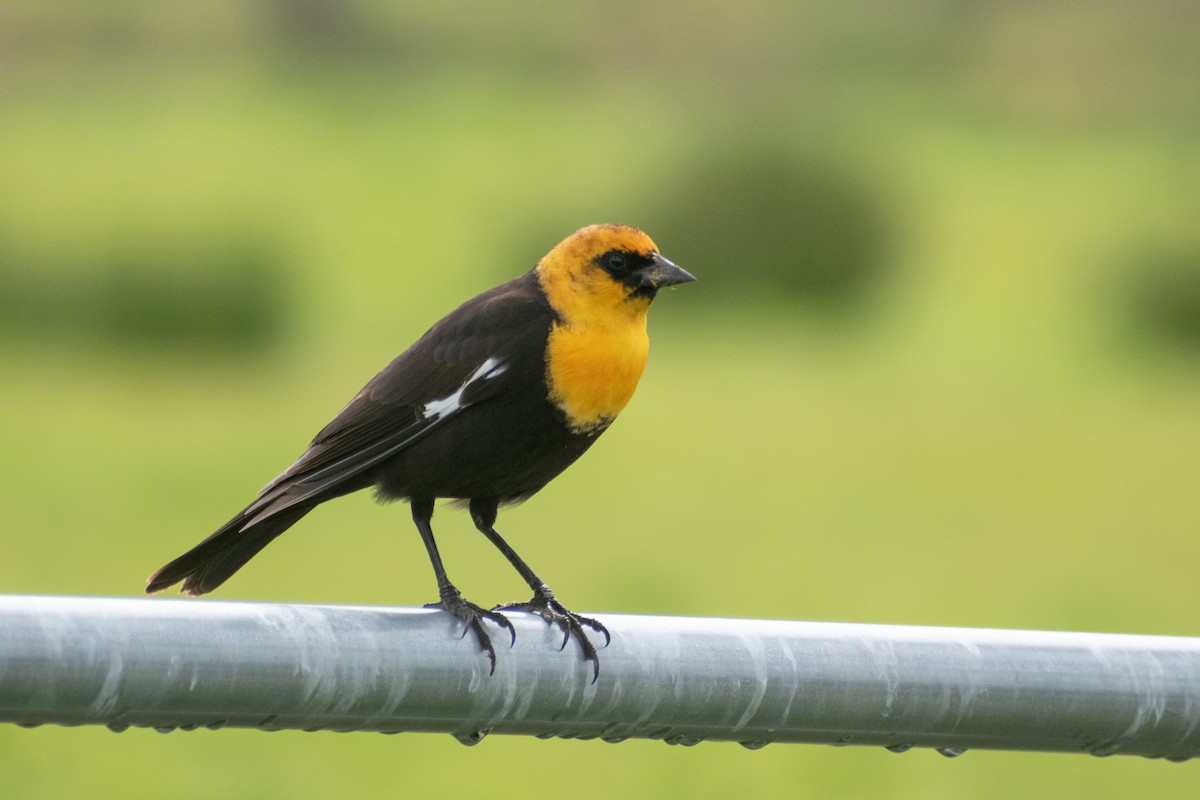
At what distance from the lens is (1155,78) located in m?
36.7

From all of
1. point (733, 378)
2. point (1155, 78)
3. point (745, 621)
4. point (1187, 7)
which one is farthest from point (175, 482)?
point (1187, 7)

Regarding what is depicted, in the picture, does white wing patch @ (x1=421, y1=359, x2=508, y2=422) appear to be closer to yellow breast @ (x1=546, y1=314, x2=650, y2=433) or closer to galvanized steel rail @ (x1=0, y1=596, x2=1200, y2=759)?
yellow breast @ (x1=546, y1=314, x2=650, y2=433)

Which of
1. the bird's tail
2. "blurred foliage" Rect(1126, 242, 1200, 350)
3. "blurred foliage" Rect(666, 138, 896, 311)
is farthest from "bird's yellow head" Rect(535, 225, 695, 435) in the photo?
"blurred foliage" Rect(1126, 242, 1200, 350)

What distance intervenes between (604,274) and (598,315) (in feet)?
0.46

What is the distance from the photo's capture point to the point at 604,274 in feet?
12.3

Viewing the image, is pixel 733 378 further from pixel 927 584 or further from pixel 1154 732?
pixel 1154 732

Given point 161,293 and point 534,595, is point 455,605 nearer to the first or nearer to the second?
point 534,595

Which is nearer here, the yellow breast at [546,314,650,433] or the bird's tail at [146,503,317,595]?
the bird's tail at [146,503,317,595]

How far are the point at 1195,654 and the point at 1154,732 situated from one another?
0.36 ft

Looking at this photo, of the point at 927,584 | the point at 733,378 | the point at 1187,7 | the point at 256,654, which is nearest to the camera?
the point at 256,654

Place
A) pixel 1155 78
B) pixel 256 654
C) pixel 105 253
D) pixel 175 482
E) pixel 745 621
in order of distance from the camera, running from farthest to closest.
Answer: pixel 1155 78
pixel 105 253
pixel 175 482
pixel 745 621
pixel 256 654

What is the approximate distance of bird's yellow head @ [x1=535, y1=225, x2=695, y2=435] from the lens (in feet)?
11.6

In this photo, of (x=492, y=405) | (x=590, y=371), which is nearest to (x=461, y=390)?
(x=492, y=405)

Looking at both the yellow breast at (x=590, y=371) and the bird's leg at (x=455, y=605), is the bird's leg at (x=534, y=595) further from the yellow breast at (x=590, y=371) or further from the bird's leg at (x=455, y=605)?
the yellow breast at (x=590, y=371)
